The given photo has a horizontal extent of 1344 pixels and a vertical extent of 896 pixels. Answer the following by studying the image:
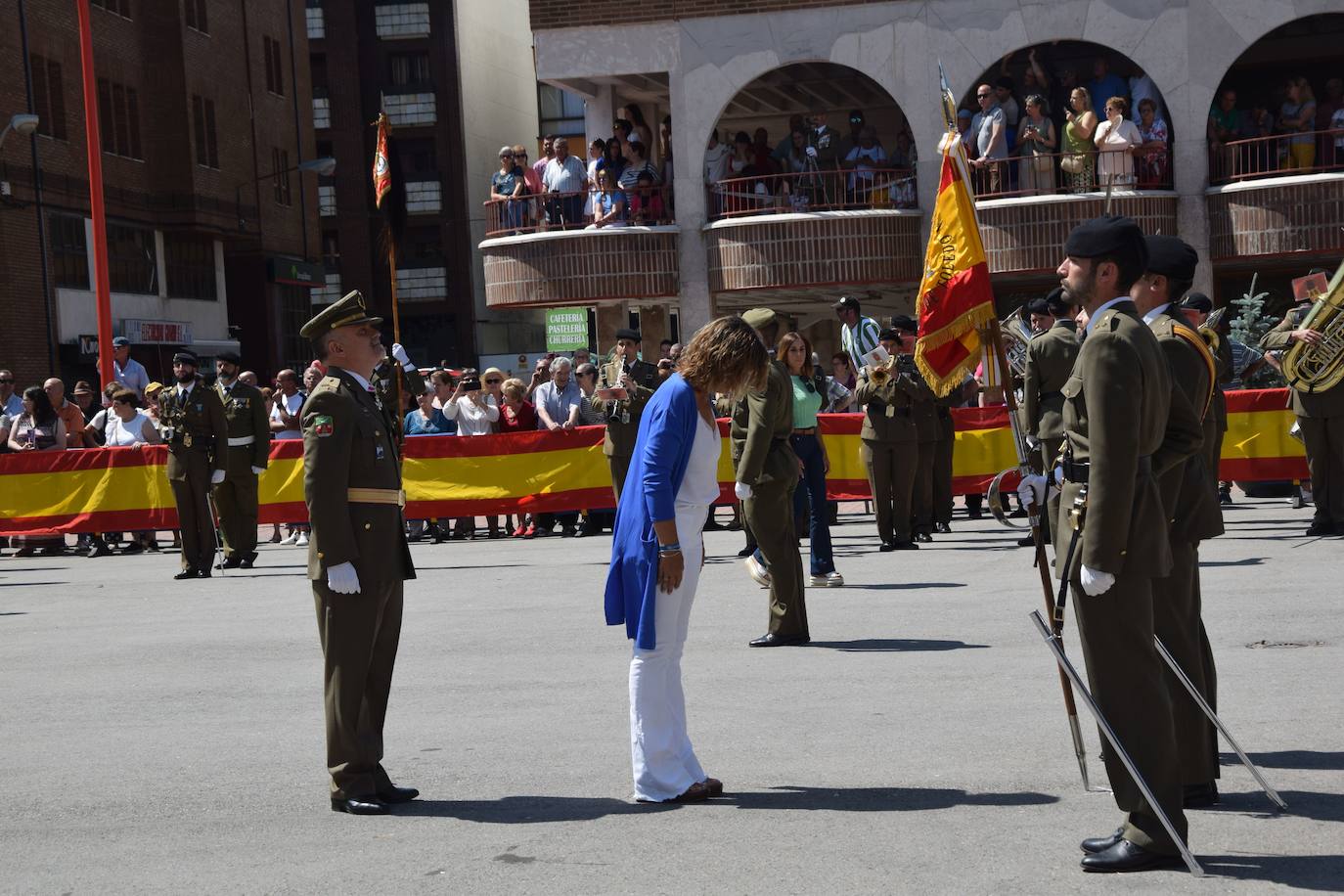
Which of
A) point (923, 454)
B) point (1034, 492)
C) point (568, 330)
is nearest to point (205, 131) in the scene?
point (568, 330)

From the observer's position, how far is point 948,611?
37.3 feet

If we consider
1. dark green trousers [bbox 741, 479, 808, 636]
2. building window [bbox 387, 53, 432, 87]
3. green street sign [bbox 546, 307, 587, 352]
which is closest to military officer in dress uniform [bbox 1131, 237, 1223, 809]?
dark green trousers [bbox 741, 479, 808, 636]

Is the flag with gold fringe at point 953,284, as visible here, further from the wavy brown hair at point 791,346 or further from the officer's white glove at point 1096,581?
the wavy brown hair at point 791,346

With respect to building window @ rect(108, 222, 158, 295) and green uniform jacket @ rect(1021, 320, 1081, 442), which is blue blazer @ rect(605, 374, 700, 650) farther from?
building window @ rect(108, 222, 158, 295)

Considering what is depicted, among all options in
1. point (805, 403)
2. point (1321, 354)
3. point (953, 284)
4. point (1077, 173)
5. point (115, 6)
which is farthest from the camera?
point (115, 6)

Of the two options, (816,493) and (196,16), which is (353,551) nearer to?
(816,493)

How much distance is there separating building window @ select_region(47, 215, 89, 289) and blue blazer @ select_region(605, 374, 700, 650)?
118 ft

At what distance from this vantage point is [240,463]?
657 inches

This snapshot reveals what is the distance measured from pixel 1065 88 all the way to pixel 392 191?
610 inches

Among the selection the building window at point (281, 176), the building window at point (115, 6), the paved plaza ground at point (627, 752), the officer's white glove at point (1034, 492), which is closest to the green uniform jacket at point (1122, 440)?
the officer's white glove at point (1034, 492)

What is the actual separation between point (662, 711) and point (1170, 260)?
2.61 meters

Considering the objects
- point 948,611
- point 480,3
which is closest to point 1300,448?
point 948,611

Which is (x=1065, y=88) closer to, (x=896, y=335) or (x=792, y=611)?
(x=896, y=335)

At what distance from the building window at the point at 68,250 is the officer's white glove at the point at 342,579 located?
3586 centimetres
